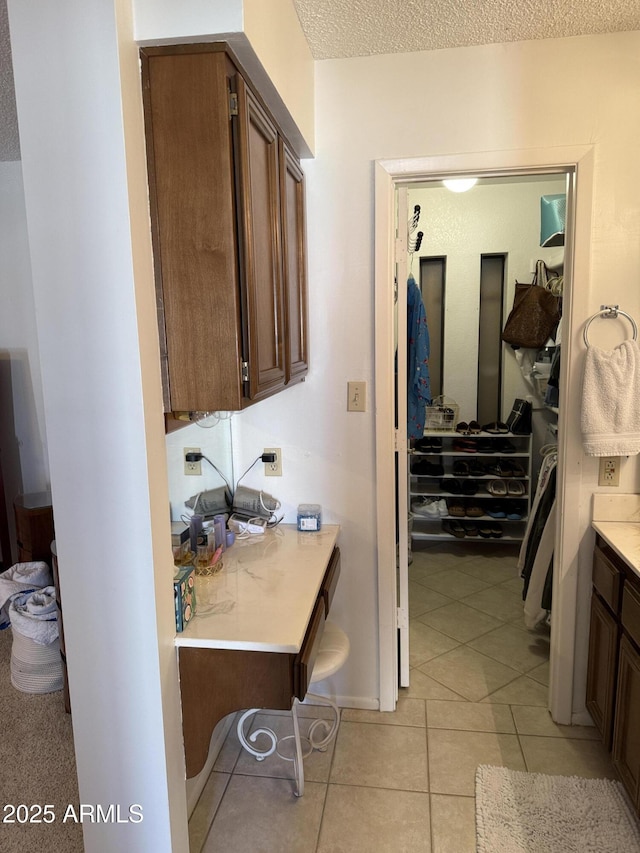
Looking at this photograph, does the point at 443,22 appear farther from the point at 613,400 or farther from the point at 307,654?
the point at 307,654

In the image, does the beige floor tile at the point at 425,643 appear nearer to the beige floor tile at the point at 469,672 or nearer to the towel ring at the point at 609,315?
the beige floor tile at the point at 469,672

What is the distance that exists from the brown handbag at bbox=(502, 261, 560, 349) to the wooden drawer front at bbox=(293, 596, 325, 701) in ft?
8.82

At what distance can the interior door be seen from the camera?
7.09ft

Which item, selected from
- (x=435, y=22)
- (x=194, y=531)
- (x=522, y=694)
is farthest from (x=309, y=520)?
(x=435, y=22)

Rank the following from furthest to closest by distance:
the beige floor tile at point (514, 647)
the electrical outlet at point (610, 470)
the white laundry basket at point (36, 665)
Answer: the beige floor tile at point (514, 647)
the white laundry basket at point (36, 665)
the electrical outlet at point (610, 470)

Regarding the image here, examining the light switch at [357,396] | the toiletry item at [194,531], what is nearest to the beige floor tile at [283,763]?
the toiletry item at [194,531]

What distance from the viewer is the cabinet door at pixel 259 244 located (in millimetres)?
1373

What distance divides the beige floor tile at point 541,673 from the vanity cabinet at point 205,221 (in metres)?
1.95

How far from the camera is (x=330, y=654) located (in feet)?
6.34

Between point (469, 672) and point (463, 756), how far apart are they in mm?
535

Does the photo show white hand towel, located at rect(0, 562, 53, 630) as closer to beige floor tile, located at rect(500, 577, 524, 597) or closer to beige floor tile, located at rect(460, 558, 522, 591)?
beige floor tile, located at rect(460, 558, 522, 591)

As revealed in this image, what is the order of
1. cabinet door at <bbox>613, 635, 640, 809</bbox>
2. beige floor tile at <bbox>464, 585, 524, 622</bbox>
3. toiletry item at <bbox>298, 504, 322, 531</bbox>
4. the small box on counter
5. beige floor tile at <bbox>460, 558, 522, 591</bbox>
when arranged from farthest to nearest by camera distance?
1. beige floor tile at <bbox>460, 558, 522, 591</bbox>
2. beige floor tile at <bbox>464, 585, 524, 622</bbox>
3. toiletry item at <bbox>298, 504, 322, 531</bbox>
4. the small box on counter
5. cabinet door at <bbox>613, 635, 640, 809</bbox>

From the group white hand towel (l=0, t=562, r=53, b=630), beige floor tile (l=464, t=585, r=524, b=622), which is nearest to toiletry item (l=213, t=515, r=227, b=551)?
white hand towel (l=0, t=562, r=53, b=630)

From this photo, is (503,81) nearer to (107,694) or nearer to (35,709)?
(107,694)
